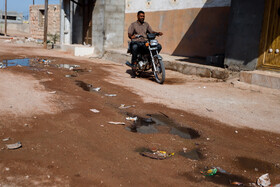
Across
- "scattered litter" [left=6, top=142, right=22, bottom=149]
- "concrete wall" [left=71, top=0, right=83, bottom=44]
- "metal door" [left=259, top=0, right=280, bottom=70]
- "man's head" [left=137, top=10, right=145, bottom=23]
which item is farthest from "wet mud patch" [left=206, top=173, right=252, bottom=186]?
"concrete wall" [left=71, top=0, right=83, bottom=44]

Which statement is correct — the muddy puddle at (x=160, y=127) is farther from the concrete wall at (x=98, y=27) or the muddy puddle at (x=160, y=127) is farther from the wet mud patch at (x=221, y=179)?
the concrete wall at (x=98, y=27)

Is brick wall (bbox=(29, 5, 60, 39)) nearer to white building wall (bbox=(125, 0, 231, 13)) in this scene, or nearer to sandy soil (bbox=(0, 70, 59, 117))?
white building wall (bbox=(125, 0, 231, 13))

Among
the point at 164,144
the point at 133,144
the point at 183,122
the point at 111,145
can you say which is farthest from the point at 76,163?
the point at 183,122

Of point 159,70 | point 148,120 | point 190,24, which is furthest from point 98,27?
point 148,120

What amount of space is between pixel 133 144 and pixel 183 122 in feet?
3.82

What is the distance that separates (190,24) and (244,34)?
3.53 metres

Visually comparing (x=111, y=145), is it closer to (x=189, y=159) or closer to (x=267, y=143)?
(x=189, y=159)

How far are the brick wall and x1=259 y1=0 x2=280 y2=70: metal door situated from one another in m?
23.3

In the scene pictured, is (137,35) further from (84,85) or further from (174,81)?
(84,85)

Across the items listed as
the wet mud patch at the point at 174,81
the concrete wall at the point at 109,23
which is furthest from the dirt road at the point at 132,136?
the concrete wall at the point at 109,23

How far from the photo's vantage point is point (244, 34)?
7.03 meters

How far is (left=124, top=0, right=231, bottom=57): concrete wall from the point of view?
9180mm

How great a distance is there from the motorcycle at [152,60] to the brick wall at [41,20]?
70.0 ft

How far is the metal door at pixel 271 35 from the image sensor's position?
6645 mm
